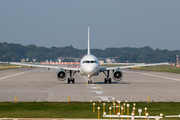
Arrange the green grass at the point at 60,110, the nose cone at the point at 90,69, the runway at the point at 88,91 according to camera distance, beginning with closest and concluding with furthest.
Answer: the green grass at the point at 60,110 < the runway at the point at 88,91 < the nose cone at the point at 90,69

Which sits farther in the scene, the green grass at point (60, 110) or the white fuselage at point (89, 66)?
the white fuselage at point (89, 66)

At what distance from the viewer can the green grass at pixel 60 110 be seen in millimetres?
19302

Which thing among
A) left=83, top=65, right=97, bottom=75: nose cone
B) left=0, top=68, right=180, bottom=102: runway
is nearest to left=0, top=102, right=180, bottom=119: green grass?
left=0, top=68, right=180, bottom=102: runway

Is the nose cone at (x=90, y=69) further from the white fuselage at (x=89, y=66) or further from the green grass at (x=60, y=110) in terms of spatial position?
the green grass at (x=60, y=110)

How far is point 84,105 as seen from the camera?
24203 mm

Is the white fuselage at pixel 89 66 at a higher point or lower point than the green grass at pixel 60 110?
higher

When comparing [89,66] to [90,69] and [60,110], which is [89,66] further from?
[60,110]

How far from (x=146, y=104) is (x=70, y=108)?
5972mm

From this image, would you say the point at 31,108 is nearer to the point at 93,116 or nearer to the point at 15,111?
the point at 15,111

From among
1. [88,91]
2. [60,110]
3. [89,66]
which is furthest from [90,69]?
[60,110]

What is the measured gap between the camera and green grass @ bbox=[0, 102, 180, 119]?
19302mm

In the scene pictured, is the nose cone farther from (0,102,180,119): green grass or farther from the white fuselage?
(0,102,180,119): green grass

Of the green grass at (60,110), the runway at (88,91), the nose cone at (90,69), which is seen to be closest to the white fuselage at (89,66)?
the nose cone at (90,69)

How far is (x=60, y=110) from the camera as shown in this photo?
21656mm
